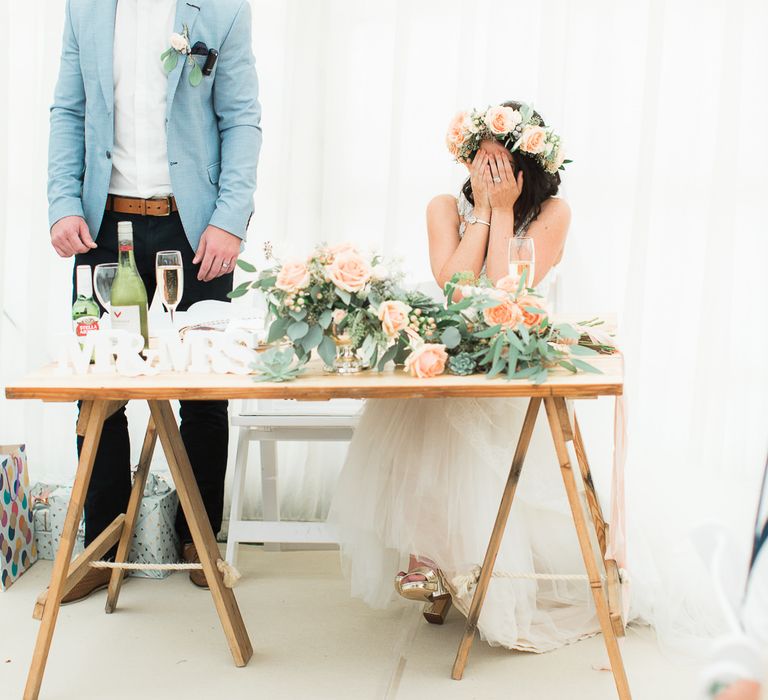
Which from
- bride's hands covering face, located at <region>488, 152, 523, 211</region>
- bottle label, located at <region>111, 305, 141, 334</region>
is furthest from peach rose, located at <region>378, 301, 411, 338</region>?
bride's hands covering face, located at <region>488, 152, 523, 211</region>

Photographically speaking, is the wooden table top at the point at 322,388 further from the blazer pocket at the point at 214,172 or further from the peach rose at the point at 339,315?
the blazer pocket at the point at 214,172

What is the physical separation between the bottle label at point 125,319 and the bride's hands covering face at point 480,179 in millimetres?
1028

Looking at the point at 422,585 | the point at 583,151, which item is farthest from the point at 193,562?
the point at 583,151

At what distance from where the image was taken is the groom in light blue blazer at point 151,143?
2.53m

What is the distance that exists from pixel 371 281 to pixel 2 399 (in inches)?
83.9

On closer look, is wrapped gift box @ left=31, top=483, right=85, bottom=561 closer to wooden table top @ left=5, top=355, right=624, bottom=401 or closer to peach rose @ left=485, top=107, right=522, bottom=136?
wooden table top @ left=5, top=355, right=624, bottom=401

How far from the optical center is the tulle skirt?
219cm

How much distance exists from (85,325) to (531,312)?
94 cm

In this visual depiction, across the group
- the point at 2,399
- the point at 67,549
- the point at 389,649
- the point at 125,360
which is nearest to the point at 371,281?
the point at 125,360

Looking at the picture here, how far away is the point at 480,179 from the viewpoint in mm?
2537

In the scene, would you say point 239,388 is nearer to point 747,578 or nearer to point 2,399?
point 747,578

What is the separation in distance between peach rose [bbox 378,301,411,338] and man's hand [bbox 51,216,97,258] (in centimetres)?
112

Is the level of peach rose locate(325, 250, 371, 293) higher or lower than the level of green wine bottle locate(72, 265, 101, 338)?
higher

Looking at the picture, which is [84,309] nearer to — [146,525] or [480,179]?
[146,525]
